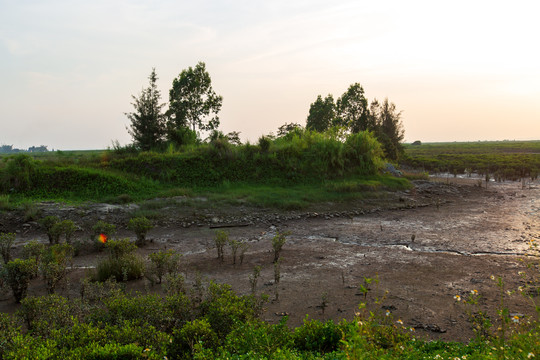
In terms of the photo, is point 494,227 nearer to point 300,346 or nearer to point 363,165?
point 363,165

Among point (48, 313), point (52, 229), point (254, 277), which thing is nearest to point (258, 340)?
point (254, 277)

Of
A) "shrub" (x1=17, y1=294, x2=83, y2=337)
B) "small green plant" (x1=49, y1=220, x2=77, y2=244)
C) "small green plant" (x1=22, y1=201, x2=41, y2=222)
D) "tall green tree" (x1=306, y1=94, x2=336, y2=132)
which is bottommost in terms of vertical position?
"shrub" (x1=17, y1=294, x2=83, y2=337)

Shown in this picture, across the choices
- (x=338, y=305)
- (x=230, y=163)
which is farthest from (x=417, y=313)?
(x=230, y=163)

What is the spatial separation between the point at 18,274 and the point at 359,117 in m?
33.6

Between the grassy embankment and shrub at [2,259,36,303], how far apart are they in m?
7.93

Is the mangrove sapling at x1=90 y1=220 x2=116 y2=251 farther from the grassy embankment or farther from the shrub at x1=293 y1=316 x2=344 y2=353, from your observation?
the shrub at x1=293 y1=316 x2=344 y2=353

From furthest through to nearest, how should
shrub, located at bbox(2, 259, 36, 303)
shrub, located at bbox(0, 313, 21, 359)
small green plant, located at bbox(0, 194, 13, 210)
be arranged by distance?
small green plant, located at bbox(0, 194, 13, 210)
shrub, located at bbox(2, 259, 36, 303)
shrub, located at bbox(0, 313, 21, 359)

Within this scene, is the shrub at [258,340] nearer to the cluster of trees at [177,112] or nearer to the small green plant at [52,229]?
the small green plant at [52,229]

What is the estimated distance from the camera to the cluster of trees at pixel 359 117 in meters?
31.7

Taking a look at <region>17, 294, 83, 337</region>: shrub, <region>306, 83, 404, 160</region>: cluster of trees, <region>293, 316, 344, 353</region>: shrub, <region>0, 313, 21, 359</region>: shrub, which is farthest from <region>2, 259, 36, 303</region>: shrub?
<region>306, 83, 404, 160</region>: cluster of trees

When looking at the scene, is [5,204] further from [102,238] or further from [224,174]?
[224,174]

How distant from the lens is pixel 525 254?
840cm

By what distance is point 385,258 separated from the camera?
8453 mm

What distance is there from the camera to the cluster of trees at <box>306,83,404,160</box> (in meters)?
31.7
